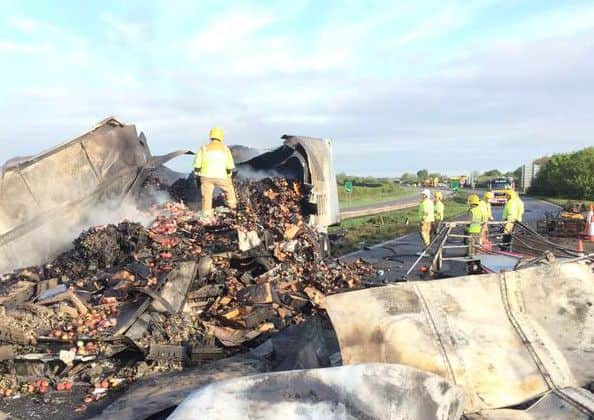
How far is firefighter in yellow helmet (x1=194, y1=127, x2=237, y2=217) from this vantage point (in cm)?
909

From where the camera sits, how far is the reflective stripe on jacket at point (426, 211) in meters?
13.0

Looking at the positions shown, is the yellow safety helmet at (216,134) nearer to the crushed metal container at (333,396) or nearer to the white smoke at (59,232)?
the white smoke at (59,232)

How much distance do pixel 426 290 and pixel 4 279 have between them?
597 centimetres

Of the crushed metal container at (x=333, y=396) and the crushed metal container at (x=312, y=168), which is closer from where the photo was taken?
the crushed metal container at (x=333, y=396)

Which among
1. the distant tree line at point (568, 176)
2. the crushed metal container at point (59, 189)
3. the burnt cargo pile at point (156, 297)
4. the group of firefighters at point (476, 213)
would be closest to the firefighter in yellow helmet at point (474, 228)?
the group of firefighters at point (476, 213)

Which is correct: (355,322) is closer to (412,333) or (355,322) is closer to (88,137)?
(412,333)

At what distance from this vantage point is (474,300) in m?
3.93

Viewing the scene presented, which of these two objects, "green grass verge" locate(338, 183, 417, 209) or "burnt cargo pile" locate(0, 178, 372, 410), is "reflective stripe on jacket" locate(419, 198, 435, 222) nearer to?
"burnt cargo pile" locate(0, 178, 372, 410)

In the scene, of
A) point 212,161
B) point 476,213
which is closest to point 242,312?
point 212,161

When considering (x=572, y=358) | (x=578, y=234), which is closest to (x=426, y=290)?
(x=572, y=358)

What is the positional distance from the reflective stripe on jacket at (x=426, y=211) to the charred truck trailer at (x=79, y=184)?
342cm

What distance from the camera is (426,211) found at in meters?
13.0

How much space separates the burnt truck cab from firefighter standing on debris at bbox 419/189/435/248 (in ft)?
9.98

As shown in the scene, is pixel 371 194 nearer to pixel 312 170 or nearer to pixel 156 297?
pixel 312 170
